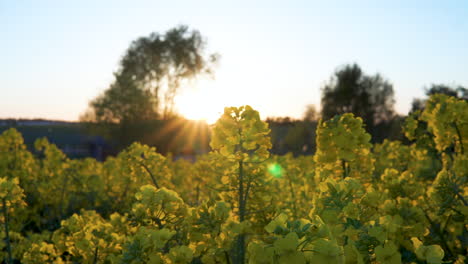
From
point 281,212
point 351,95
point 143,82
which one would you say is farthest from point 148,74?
point 281,212

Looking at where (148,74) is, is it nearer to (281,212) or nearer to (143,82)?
(143,82)

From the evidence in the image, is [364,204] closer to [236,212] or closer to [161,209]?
[236,212]

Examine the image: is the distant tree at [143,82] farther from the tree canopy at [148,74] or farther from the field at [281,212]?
the field at [281,212]

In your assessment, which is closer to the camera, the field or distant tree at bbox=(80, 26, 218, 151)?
the field

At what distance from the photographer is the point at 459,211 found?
327 centimetres

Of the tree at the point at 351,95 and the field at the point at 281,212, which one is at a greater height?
the tree at the point at 351,95

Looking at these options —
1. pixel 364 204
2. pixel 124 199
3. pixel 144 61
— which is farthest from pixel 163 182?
pixel 144 61

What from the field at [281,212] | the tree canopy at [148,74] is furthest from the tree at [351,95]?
the field at [281,212]

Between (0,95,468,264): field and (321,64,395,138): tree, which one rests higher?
(321,64,395,138): tree

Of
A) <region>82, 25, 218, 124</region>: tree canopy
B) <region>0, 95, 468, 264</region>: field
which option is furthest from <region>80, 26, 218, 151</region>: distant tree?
<region>0, 95, 468, 264</region>: field

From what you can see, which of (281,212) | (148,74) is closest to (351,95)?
(148,74)

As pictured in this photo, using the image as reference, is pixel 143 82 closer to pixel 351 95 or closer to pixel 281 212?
pixel 351 95

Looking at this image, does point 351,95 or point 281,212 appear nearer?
point 281,212

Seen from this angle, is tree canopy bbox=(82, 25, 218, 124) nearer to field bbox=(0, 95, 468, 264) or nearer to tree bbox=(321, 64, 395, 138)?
tree bbox=(321, 64, 395, 138)
